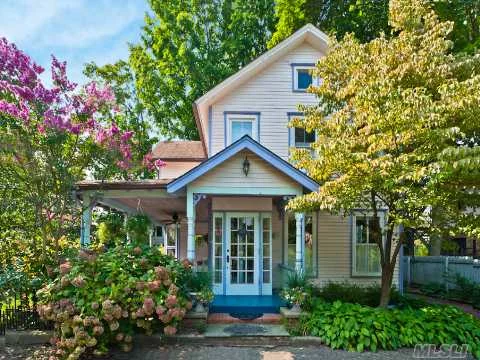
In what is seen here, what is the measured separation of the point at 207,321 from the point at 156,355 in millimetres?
1703

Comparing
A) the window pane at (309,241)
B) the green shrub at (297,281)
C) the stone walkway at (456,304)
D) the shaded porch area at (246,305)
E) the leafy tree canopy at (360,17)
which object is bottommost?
the stone walkway at (456,304)

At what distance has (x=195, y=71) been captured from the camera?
82.2 ft

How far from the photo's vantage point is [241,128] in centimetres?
1284

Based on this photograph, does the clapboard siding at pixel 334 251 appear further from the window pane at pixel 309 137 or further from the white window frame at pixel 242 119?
the white window frame at pixel 242 119

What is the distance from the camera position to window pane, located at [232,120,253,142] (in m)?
12.8

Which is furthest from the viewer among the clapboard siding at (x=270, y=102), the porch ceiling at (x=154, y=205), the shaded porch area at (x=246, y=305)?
the clapboard siding at (x=270, y=102)

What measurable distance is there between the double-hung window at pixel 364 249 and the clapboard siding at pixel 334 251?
0.16 metres

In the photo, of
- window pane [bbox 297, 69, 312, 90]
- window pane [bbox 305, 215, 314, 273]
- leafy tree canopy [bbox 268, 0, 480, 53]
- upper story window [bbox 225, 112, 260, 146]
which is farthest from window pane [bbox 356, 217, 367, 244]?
leafy tree canopy [bbox 268, 0, 480, 53]

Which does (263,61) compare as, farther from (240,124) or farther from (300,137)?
(300,137)

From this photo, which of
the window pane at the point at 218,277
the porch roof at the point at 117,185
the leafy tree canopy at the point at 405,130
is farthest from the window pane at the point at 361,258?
the porch roof at the point at 117,185

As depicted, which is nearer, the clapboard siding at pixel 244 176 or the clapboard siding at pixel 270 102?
the clapboard siding at pixel 244 176

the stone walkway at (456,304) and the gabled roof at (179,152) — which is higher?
the gabled roof at (179,152)

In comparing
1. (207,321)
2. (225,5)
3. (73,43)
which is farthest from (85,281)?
(225,5)

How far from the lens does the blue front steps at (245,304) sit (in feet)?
31.3
